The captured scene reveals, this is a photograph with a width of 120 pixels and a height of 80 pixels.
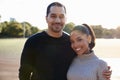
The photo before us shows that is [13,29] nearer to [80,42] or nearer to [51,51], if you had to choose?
[51,51]

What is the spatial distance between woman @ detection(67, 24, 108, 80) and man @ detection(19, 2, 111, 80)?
0.92 ft

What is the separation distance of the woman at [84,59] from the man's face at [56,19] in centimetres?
33

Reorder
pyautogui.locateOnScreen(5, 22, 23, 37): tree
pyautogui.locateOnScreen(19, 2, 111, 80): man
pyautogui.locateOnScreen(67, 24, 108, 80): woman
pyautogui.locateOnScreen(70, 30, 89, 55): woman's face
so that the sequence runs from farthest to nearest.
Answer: pyautogui.locateOnScreen(5, 22, 23, 37): tree → pyautogui.locateOnScreen(19, 2, 111, 80): man → pyautogui.locateOnScreen(70, 30, 89, 55): woman's face → pyautogui.locateOnScreen(67, 24, 108, 80): woman

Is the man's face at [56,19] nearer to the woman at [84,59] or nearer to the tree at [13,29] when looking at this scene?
the woman at [84,59]

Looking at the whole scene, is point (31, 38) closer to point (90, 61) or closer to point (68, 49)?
point (68, 49)

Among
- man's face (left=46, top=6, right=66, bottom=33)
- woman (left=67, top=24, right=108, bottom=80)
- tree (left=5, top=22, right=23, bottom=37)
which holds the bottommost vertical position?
tree (left=5, top=22, right=23, bottom=37)

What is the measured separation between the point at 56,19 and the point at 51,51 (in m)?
0.38

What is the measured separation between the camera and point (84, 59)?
13.7 ft

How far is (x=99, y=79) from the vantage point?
158 inches

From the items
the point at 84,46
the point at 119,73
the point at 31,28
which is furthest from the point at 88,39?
the point at 31,28

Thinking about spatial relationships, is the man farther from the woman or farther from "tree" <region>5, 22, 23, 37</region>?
"tree" <region>5, 22, 23, 37</region>

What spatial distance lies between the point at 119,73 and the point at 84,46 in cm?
1033

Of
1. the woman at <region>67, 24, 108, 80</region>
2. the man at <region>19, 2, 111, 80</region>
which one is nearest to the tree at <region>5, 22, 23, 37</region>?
the man at <region>19, 2, 111, 80</region>

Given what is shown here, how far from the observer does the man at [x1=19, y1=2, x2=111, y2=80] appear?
448cm
